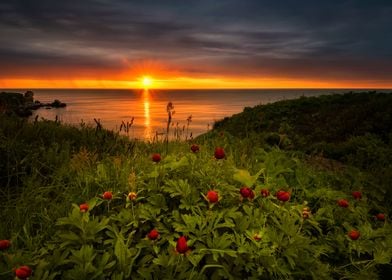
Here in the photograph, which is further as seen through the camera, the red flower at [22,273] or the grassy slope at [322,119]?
the grassy slope at [322,119]

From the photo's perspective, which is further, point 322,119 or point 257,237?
point 322,119

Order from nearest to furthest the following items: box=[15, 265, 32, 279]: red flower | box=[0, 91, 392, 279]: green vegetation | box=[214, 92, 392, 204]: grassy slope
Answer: box=[15, 265, 32, 279]: red flower, box=[0, 91, 392, 279]: green vegetation, box=[214, 92, 392, 204]: grassy slope

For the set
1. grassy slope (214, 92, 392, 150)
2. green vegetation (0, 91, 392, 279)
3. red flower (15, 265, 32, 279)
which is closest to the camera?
red flower (15, 265, 32, 279)

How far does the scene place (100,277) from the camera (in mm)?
2797

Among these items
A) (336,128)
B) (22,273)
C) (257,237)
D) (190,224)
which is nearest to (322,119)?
(336,128)

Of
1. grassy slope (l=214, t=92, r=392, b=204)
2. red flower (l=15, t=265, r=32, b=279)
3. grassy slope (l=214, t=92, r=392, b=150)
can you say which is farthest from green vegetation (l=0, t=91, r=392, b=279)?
grassy slope (l=214, t=92, r=392, b=150)

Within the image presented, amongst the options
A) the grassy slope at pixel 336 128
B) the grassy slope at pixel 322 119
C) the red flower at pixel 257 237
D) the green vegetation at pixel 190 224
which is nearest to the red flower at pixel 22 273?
the green vegetation at pixel 190 224

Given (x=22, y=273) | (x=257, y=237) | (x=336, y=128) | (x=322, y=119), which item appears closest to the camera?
(x=22, y=273)

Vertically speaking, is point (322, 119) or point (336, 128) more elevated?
point (322, 119)

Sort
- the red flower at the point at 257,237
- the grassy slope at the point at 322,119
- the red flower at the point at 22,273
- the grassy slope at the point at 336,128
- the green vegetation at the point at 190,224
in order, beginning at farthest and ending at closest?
the grassy slope at the point at 322,119 < the grassy slope at the point at 336,128 < the red flower at the point at 257,237 < the green vegetation at the point at 190,224 < the red flower at the point at 22,273

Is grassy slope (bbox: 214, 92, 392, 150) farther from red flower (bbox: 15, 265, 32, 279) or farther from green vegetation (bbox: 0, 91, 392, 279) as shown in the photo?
red flower (bbox: 15, 265, 32, 279)

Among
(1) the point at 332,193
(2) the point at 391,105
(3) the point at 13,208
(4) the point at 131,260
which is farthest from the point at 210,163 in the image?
(2) the point at 391,105

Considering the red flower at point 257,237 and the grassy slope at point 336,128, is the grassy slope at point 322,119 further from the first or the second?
the red flower at point 257,237

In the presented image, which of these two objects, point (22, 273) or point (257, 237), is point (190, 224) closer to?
point (257, 237)
